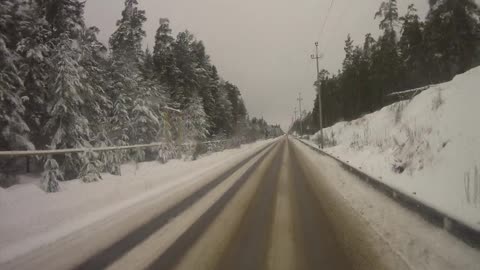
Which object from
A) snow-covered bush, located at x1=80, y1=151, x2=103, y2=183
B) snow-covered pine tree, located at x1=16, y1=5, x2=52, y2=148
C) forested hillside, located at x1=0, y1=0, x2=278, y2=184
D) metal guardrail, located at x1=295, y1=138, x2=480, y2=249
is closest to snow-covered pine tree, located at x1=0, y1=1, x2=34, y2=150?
forested hillside, located at x1=0, y1=0, x2=278, y2=184

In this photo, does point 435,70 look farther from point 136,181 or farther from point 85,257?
point 85,257

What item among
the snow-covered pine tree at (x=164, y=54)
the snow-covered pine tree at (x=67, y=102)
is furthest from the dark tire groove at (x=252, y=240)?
the snow-covered pine tree at (x=164, y=54)

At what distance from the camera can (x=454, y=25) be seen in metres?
32.1

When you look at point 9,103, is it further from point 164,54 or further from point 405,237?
point 164,54

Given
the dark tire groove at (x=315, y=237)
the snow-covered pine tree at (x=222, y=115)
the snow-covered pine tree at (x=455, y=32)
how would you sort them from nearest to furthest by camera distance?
the dark tire groove at (x=315, y=237) → the snow-covered pine tree at (x=455, y=32) → the snow-covered pine tree at (x=222, y=115)

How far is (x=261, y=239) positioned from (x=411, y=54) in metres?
47.6

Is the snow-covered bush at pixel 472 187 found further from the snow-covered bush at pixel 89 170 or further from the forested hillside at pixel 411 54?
the forested hillside at pixel 411 54

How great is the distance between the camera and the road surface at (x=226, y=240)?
338 centimetres

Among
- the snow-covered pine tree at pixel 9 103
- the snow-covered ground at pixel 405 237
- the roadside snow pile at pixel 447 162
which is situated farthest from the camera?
the snow-covered pine tree at pixel 9 103

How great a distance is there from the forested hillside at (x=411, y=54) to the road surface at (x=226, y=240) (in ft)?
83.4

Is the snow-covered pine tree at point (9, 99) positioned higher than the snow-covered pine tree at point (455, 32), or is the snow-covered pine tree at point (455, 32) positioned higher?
the snow-covered pine tree at point (455, 32)

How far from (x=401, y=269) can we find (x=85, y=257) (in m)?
4.12

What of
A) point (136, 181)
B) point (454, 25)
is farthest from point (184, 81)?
point (454, 25)

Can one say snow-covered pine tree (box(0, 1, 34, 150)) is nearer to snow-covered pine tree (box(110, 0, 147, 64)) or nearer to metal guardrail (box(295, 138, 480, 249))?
snow-covered pine tree (box(110, 0, 147, 64))
